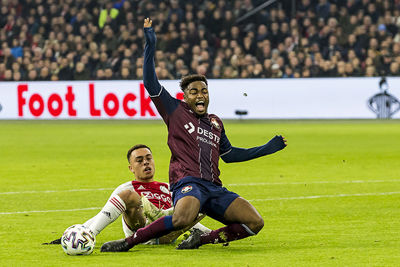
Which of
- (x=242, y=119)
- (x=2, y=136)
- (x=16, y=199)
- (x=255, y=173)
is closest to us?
(x=16, y=199)

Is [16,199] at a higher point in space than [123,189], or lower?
lower

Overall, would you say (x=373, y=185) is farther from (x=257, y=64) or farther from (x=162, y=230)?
Result: (x=257, y=64)

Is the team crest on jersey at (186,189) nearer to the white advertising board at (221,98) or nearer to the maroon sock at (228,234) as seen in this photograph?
the maroon sock at (228,234)

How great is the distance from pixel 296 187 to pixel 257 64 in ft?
49.8

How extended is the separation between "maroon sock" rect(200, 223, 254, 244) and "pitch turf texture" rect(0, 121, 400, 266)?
0.09 meters

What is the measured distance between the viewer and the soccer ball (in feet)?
23.8

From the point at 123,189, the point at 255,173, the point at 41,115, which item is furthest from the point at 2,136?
the point at 123,189

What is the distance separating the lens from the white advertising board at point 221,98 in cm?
2642

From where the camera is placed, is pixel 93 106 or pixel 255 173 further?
pixel 93 106

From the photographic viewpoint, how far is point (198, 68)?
28.2 meters

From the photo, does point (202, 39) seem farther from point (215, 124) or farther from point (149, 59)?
point (149, 59)

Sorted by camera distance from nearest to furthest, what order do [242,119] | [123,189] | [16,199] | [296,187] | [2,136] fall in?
[123,189] → [16,199] → [296,187] → [2,136] → [242,119]

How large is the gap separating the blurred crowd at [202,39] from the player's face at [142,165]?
1918cm

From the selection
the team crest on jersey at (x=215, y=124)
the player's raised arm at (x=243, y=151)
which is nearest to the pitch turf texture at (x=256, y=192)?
the player's raised arm at (x=243, y=151)
